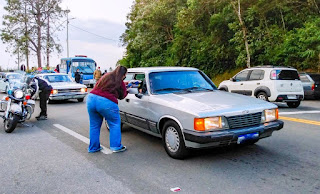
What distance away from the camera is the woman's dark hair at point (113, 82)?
522 cm

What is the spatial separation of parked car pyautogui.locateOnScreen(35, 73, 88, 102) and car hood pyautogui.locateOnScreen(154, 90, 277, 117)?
360 inches

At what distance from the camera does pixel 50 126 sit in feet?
27.0

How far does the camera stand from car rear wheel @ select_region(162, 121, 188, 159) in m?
4.79

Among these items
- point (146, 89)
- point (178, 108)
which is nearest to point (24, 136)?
point (146, 89)

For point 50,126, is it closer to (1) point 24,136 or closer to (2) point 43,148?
(1) point 24,136

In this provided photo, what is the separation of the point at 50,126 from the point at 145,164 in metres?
4.48

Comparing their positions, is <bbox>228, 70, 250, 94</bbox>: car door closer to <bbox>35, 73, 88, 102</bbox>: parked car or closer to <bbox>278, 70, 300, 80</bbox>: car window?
<bbox>278, 70, 300, 80</bbox>: car window

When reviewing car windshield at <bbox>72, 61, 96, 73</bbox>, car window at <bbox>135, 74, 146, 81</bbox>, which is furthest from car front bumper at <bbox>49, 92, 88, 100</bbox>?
car windshield at <bbox>72, 61, 96, 73</bbox>

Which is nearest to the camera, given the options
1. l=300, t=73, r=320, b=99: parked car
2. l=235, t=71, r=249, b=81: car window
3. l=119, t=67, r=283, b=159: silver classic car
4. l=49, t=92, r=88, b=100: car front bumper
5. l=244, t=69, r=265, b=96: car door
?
l=119, t=67, r=283, b=159: silver classic car

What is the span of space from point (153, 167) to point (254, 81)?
8.19 m

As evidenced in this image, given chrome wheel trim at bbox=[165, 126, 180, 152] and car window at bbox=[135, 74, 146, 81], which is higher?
car window at bbox=[135, 74, 146, 81]

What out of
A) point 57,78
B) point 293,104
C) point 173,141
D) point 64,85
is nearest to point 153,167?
point 173,141

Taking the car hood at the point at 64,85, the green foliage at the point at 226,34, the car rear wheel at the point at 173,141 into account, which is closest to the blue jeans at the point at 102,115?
the car rear wheel at the point at 173,141

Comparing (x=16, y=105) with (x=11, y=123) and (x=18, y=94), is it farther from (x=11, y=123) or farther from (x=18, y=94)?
(x=11, y=123)
